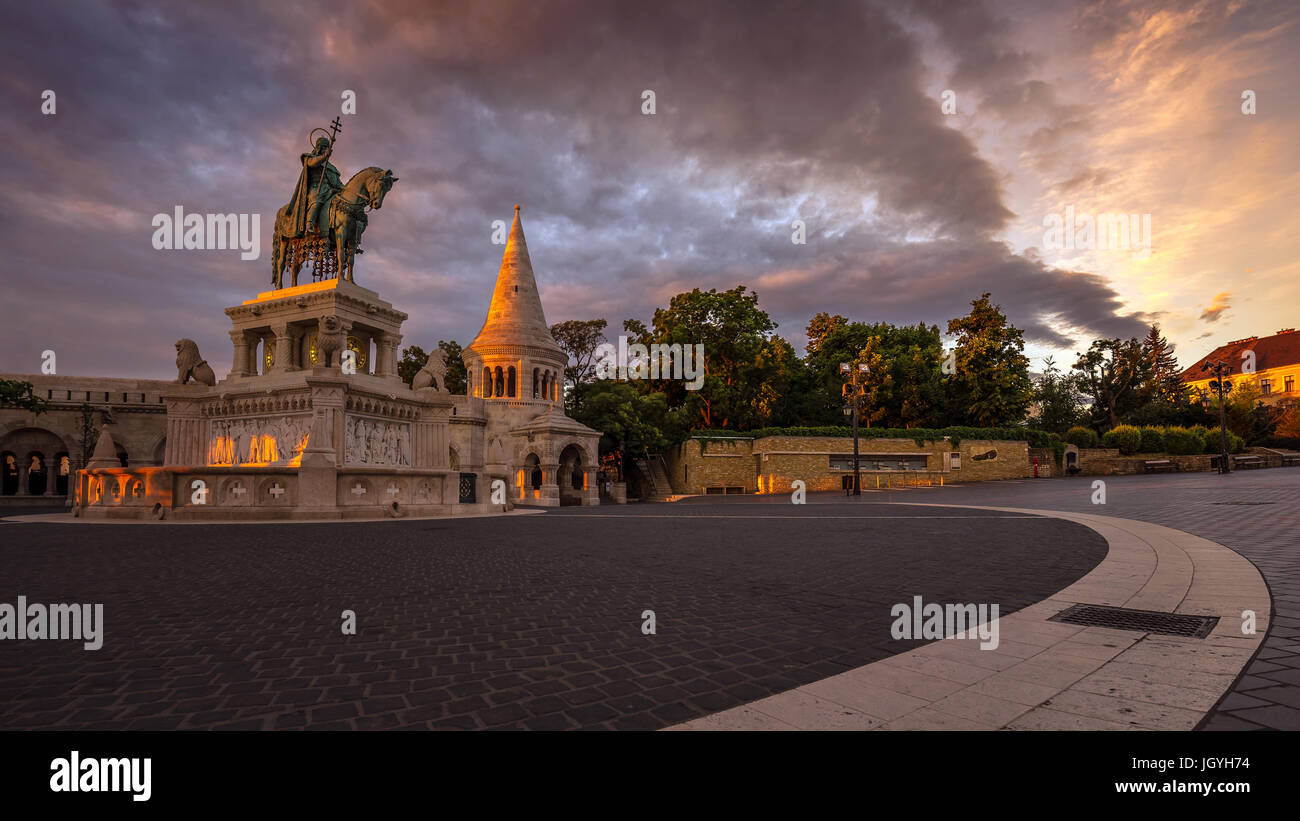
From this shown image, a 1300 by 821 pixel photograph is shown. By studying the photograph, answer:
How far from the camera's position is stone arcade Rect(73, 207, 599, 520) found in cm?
1669

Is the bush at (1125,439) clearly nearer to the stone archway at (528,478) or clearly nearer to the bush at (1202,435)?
the bush at (1202,435)

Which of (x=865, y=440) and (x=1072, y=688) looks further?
(x=865, y=440)

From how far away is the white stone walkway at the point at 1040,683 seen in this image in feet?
8.88

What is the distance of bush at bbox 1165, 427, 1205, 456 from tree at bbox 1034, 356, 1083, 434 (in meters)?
11.3

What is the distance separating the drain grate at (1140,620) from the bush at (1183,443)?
5283 cm

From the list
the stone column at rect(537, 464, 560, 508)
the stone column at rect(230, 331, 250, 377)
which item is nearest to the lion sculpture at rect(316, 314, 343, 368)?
the stone column at rect(230, 331, 250, 377)

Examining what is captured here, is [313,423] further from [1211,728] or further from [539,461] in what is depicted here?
[1211,728]

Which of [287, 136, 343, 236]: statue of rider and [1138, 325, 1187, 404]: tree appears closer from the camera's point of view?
[287, 136, 343, 236]: statue of rider

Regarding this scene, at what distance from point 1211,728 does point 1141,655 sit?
1.18 m

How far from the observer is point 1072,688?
3.09 meters

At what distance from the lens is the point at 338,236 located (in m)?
21.3

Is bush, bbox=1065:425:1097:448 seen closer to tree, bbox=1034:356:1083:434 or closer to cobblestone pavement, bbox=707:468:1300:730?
tree, bbox=1034:356:1083:434
